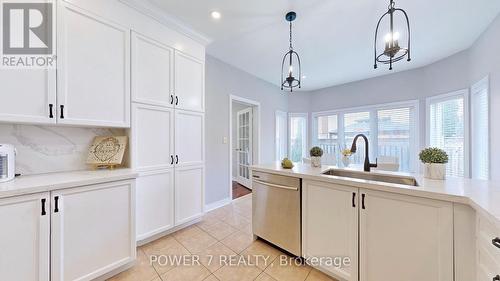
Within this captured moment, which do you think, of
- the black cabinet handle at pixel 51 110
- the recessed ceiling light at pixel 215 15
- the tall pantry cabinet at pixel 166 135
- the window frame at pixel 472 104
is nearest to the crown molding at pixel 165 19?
the tall pantry cabinet at pixel 166 135

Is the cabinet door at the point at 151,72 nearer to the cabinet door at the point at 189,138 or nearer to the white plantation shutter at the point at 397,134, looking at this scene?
the cabinet door at the point at 189,138

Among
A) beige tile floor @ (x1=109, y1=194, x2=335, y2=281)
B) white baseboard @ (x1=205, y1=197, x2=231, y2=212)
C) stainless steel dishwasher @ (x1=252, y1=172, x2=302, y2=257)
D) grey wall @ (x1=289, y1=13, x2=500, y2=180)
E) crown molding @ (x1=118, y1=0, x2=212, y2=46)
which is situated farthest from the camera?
white baseboard @ (x1=205, y1=197, x2=231, y2=212)

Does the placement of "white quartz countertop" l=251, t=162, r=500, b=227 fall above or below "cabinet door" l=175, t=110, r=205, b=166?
below

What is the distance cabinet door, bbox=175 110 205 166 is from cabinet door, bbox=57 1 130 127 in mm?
598

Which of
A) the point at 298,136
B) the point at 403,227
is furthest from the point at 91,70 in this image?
the point at 298,136

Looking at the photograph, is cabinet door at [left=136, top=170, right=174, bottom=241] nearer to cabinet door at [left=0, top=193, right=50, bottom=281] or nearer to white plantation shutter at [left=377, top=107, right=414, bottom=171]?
cabinet door at [left=0, top=193, right=50, bottom=281]

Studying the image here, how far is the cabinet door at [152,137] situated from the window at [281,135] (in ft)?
10.5

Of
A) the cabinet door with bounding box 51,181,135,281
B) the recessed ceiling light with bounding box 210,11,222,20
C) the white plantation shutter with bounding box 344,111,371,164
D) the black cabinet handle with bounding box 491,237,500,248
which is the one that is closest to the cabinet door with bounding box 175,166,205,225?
the cabinet door with bounding box 51,181,135,281

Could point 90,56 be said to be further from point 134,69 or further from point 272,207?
point 272,207

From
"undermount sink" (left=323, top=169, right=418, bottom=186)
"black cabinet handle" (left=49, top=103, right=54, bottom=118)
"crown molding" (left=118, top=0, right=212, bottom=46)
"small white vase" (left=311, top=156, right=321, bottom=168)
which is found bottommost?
"undermount sink" (left=323, top=169, right=418, bottom=186)

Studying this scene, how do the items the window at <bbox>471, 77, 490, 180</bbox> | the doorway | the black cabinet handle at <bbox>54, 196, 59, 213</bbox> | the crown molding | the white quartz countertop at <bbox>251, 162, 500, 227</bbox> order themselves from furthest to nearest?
the doorway
the window at <bbox>471, 77, 490, 180</bbox>
the crown molding
the black cabinet handle at <bbox>54, 196, 59, 213</bbox>
the white quartz countertop at <bbox>251, 162, 500, 227</bbox>

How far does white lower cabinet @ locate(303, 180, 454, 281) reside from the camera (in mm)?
1124

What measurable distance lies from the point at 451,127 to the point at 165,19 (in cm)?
486

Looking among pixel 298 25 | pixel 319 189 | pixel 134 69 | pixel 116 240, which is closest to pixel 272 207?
pixel 319 189
